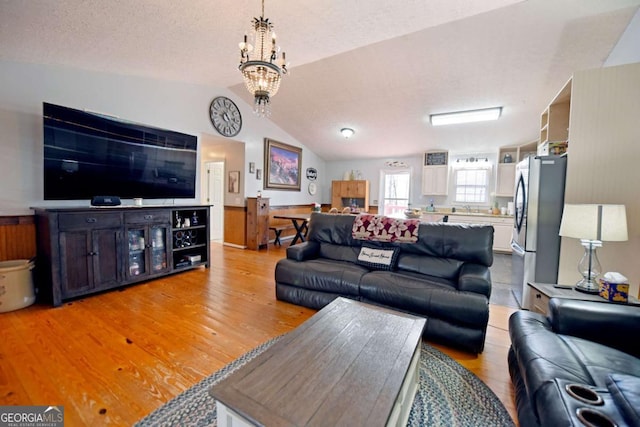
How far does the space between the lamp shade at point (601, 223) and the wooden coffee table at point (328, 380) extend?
5.08 ft

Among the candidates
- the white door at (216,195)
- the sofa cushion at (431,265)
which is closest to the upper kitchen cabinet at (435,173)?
the sofa cushion at (431,265)

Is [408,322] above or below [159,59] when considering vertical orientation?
below

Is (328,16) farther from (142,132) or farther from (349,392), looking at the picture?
(349,392)

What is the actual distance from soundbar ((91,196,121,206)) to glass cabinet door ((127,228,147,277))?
0.39 m

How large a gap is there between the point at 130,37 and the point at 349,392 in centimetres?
355

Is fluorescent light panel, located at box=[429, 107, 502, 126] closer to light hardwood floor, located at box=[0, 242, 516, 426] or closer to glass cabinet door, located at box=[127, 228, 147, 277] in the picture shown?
light hardwood floor, located at box=[0, 242, 516, 426]

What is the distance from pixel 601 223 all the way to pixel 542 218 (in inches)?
33.3

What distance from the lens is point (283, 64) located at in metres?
2.31

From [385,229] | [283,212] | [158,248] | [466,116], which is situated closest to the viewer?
[385,229]

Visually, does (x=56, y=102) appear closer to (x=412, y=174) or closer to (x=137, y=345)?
(x=137, y=345)

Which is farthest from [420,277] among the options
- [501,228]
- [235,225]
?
[235,225]

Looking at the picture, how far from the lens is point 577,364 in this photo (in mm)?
1251

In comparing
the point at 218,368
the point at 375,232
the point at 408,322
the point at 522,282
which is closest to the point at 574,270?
the point at 522,282

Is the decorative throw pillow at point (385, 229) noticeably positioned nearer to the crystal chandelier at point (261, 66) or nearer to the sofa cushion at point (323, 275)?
the sofa cushion at point (323, 275)
